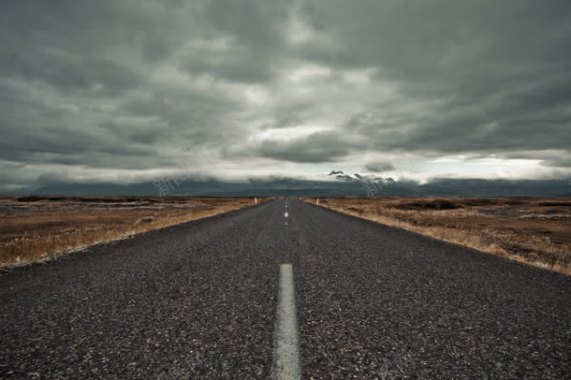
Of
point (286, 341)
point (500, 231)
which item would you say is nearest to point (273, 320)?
point (286, 341)

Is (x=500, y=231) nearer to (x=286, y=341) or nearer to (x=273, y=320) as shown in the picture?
(x=273, y=320)

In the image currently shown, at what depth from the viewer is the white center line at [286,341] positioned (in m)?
2.54

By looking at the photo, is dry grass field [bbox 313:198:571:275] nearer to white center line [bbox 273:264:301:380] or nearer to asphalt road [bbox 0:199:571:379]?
asphalt road [bbox 0:199:571:379]

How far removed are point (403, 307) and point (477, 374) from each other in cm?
161

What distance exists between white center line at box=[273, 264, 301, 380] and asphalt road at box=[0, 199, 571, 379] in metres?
0.06

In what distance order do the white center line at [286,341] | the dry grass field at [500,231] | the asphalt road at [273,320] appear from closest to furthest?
the white center line at [286,341] < the asphalt road at [273,320] < the dry grass field at [500,231]

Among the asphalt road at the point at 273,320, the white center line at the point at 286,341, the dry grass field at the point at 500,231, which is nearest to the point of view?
the white center line at the point at 286,341

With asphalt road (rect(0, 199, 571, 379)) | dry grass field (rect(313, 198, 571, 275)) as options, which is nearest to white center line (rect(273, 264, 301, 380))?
asphalt road (rect(0, 199, 571, 379))

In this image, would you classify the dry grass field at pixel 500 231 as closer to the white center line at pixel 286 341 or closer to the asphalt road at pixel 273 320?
the asphalt road at pixel 273 320

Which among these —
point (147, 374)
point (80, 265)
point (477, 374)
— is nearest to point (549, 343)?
point (477, 374)

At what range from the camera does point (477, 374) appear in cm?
254

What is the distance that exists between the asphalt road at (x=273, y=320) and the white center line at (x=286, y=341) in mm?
64

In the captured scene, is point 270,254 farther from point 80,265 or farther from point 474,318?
point 474,318

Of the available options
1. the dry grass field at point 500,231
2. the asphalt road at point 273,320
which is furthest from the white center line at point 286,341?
the dry grass field at point 500,231
